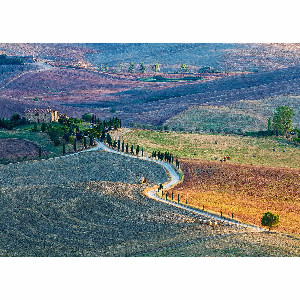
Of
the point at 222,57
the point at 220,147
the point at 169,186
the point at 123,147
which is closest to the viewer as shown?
the point at 169,186

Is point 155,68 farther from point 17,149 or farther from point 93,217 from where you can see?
point 93,217

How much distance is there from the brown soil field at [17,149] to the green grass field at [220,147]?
14.1m

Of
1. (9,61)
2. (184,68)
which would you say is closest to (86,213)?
(9,61)

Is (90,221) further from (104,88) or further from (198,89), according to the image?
(104,88)

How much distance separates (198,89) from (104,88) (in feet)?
89.3

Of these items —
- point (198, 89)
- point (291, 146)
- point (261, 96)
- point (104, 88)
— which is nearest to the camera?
point (291, 146)

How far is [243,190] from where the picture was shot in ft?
185

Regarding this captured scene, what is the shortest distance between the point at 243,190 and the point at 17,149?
30.2 meters

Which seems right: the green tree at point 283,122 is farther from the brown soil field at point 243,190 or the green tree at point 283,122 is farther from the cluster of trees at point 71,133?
the cluster of trees at point 71,133

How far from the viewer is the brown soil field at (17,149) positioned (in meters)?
68.1

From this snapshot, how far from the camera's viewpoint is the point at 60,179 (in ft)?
190

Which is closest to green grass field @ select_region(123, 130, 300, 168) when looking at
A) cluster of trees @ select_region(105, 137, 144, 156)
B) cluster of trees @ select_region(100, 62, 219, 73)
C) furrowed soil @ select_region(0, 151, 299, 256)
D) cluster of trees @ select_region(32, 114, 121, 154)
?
cluster of trees @ select_region(105, 137, 144, 156)

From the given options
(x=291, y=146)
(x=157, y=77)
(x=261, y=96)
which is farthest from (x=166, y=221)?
(x=157, y=77)

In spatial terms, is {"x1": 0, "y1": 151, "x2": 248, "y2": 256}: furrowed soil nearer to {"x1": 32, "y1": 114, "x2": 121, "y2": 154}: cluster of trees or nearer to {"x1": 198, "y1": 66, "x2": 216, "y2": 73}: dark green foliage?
{"x1": 32, "y1": 114, "x2": 121, "y2": 154}: cluster of trees
